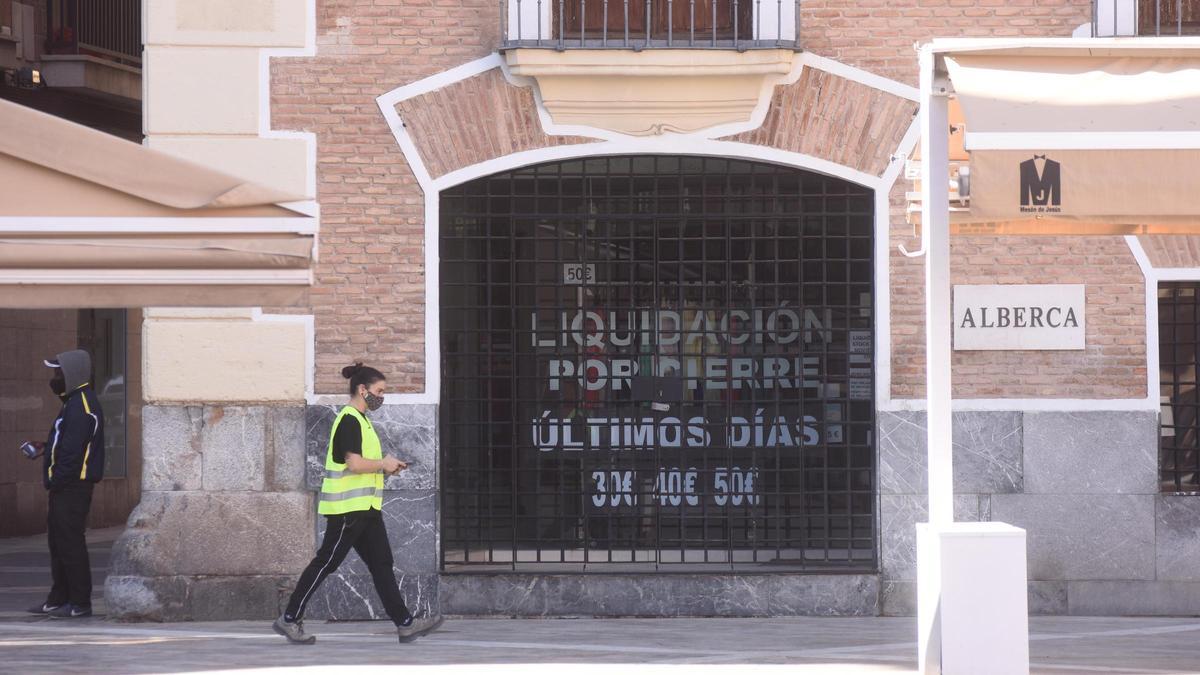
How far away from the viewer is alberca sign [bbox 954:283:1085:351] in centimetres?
1203

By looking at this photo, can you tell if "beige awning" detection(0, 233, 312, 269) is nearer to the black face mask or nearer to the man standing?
the black face mask

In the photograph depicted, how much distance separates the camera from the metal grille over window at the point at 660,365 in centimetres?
1227

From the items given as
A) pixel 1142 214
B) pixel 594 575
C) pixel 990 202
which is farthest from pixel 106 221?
pixel 594 575

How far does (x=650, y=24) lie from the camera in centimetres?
1212

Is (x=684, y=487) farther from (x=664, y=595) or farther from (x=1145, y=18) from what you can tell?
(x=1145, y=18)

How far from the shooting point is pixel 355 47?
39.9 feet

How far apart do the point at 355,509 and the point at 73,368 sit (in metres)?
3.07

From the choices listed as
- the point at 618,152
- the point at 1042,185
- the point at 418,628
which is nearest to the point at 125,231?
the point at 1042,185

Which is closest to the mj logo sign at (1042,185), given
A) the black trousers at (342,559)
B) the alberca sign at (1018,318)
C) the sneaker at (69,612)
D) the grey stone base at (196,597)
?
the alberca sign at (1018,318)

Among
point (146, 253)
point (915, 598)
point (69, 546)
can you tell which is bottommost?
point (915, 598)

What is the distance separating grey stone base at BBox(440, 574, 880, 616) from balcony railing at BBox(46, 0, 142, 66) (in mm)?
9945

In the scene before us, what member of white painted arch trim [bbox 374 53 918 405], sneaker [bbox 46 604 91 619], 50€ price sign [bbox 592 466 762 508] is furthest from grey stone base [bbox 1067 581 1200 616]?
sneaker [bbox 46 604 91 619]

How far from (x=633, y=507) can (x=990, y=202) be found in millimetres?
5071

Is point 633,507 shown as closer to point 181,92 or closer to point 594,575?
point 594,575
